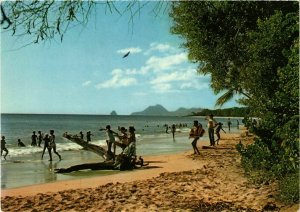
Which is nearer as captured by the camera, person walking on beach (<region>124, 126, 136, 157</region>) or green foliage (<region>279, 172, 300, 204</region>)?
green foliage (<region>279, 172, 300, 204</region>)

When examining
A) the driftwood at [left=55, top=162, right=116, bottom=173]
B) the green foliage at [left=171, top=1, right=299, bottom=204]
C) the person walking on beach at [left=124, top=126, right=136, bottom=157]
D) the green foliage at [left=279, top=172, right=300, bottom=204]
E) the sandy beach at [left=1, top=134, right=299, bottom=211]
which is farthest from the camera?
the driftwood at [left=55, top=162, right=116, bottom=173]

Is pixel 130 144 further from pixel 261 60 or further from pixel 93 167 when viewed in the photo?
pixel 261 60

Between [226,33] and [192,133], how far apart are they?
5787 millimetres

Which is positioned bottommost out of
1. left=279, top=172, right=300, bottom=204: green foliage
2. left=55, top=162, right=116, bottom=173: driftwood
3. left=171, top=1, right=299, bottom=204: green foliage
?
left=55, top=162, right=116, bottom=173: driftwood

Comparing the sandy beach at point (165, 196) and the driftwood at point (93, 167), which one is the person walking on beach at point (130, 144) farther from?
the sandy beach at point (165, 196)

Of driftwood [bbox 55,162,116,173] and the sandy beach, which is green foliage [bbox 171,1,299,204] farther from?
driftwood [bbox 55,162,116,173]

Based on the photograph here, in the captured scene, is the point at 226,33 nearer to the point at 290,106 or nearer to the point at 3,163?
the point at 290,106

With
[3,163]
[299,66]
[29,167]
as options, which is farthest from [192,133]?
[299,66]

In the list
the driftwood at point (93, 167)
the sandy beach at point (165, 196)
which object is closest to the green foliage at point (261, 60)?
the sandy beach at point (165, 196)

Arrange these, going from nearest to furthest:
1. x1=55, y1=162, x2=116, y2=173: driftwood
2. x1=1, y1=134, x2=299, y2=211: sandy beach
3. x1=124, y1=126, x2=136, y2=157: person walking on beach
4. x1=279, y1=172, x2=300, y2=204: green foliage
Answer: x1=279, y1=172, x2=300, y2=204: green foliage, x1=1, y1=134, x2=299, y2=211: sandy beach, x1=124, y1=126, x2=136, y2=157: person walking on beach, x1=55, y1=162, x2=116, y2=173: driftwood

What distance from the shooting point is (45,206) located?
8.86 m

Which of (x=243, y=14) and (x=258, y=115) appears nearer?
(x=258, y=115)

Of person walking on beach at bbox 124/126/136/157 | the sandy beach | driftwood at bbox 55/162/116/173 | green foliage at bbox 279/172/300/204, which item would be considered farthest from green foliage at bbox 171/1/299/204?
driftwood at bbox 55/162/116/173

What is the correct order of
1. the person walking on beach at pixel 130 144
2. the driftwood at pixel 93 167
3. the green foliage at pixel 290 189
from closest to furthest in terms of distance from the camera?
1. the green foliage at pixel 290 189
2. the person walking on beach at pixel 130 144
3. the driftwood at pixel 93 167
